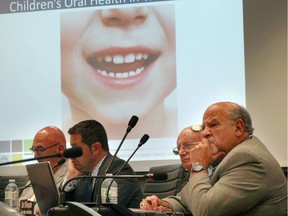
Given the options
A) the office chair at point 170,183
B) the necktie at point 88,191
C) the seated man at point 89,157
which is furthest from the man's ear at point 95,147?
the office chair at point 170,183

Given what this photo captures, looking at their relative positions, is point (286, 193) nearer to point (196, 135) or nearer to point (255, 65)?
point (196, 135)

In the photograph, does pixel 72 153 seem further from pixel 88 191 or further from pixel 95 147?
pixel 95 147

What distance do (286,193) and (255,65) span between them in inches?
92.2

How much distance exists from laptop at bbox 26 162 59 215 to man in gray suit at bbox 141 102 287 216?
0.72 m

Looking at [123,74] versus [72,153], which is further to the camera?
[123,74]

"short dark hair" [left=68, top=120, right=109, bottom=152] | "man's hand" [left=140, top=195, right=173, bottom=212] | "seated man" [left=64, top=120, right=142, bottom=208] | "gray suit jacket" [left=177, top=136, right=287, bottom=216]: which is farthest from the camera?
"short dark hair" [left=68, top=120, right=109, bottom=152]

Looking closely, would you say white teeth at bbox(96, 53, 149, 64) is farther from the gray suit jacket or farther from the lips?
the gray suit jacket

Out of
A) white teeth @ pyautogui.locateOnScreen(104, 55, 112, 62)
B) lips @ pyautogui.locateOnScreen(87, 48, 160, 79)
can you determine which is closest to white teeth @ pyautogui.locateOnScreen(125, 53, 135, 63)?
lips @ pyautogui.locateOnScreen(87, 48, 160, 79)

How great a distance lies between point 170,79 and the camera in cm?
484

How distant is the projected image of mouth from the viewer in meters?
4.91

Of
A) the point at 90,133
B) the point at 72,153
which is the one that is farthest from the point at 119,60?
the point at 72,153

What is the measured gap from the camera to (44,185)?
3146 mm

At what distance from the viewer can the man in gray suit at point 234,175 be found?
2.47 m

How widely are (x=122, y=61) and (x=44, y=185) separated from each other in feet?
6.52
